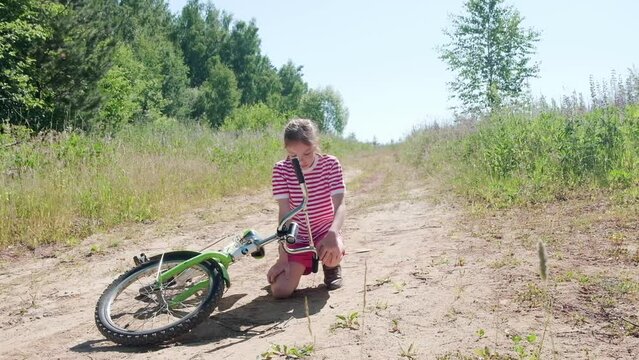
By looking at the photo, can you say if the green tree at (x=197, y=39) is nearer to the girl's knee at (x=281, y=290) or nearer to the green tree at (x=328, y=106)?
the green tree at (x=328, y=106)

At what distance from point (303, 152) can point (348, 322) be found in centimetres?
136

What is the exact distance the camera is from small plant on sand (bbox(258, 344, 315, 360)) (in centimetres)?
260

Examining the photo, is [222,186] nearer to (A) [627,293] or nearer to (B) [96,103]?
(A) [627,293]

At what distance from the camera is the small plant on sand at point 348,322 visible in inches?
115

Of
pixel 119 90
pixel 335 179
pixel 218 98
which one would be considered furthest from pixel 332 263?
pixel 218 98

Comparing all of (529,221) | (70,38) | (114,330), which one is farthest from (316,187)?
(70,38)

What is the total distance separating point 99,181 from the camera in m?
7.62

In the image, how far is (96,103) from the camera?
82.8ft

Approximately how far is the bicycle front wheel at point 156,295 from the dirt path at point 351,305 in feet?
0.59

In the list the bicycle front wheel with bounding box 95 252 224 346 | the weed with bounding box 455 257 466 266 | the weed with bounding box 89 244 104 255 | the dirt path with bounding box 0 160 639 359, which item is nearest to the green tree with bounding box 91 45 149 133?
the weed with bounding box 89 244 104 255

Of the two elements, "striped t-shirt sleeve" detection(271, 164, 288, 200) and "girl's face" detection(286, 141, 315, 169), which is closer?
"girl's face" detection(286, 141, 315, 169)

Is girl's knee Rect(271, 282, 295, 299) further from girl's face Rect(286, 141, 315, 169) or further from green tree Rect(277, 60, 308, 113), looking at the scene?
green tree Rect(277, 60, 308, 113)

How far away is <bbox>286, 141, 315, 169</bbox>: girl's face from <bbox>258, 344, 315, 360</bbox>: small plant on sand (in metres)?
1.52

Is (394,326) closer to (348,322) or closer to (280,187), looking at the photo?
(348,322)
